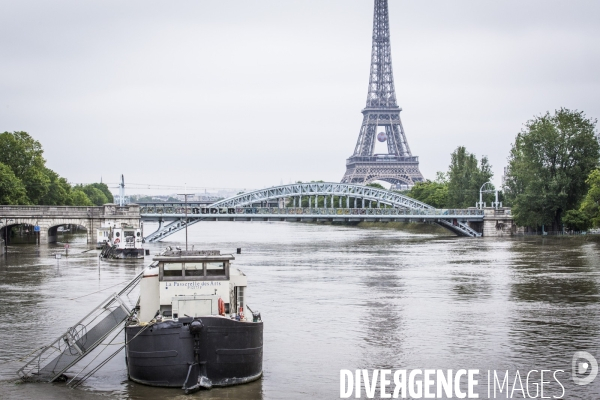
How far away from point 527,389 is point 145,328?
344 inches

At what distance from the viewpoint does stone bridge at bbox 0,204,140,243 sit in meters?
78.2

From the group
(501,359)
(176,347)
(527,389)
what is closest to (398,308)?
(501,359)

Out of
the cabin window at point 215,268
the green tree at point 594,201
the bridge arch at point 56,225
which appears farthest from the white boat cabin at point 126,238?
the cabin window at point 215,268

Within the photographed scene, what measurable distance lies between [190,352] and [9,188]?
225 ft

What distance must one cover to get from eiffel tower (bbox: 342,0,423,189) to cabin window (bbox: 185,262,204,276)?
150 metres

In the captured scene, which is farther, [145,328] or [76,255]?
[76,255]

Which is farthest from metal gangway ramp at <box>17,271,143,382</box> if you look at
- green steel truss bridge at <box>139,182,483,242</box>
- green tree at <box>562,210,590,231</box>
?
green tree at <box>562,210,590,231</box>

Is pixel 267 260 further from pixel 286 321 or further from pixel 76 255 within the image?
pixel 286 321

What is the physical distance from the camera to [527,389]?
66.9 ft

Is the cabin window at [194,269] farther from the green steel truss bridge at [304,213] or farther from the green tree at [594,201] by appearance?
the green tree at [594,201]

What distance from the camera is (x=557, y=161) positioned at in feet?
276

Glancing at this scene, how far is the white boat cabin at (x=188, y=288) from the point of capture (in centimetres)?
2095

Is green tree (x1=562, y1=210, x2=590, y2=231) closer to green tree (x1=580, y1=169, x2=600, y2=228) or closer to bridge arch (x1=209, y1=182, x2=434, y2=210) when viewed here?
green tree (x1=580, y1=169, x2=600, y2=228)

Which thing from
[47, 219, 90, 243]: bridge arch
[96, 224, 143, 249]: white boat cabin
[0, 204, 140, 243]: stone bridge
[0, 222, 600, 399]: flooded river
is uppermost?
[0, 204, 140, 243]: stone bridge
